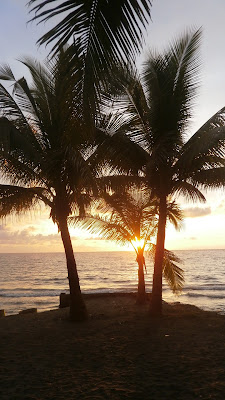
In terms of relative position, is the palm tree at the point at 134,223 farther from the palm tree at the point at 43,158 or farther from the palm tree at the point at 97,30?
the palm tree at the point at 97,30

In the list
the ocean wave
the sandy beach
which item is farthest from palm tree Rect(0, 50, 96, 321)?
the ocean wave

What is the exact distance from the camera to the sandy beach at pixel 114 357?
6238mm

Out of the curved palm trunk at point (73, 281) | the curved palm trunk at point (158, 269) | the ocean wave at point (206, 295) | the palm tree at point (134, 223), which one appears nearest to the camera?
the curved palm trunk at point (73, 281)

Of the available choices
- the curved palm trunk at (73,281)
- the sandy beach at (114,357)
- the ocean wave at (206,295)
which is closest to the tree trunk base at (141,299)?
the sandy beach at (114,357)

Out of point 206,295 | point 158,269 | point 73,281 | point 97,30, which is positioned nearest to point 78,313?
point 73,281

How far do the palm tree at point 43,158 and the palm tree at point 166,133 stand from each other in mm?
1534

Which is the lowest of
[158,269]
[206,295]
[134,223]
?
[206,295]

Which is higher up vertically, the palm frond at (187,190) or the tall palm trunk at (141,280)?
the palm frond at (187,190)

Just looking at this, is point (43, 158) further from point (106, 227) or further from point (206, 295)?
point (206, 295)

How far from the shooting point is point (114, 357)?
8.28 meters

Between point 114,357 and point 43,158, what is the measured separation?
21.0ft

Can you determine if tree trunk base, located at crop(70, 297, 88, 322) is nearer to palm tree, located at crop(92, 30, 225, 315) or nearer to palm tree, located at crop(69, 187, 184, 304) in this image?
palm tree, located at crop(92, 30, 225, 315)

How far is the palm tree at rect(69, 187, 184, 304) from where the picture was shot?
1644 centimetres

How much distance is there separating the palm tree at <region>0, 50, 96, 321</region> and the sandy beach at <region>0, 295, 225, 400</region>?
1.76m
